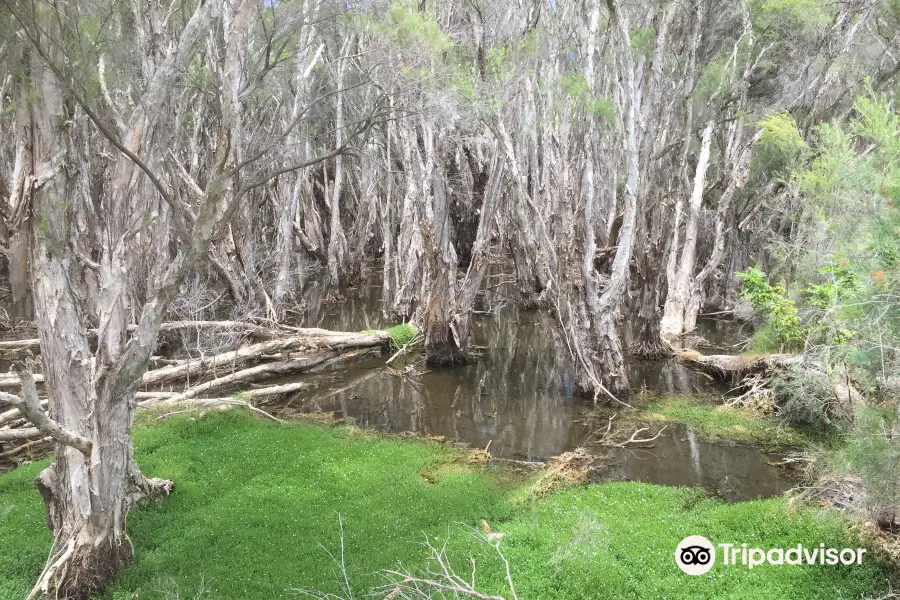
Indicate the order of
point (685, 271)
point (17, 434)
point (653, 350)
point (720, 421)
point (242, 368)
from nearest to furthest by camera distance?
point (17, 434) < point (720, 421) < point (242, 368) < point (653, 350) < point (685, 271)

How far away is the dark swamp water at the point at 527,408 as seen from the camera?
25.1ft

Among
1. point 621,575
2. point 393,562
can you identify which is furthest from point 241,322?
point 621,575

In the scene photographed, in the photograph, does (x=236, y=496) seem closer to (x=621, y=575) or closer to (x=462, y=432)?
(x=462, y=432)

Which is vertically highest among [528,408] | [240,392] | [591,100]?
[591,100]

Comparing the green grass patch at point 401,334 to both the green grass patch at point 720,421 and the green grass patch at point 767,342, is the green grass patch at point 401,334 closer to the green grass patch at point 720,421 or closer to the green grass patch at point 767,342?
the green grass patch at point 720,421

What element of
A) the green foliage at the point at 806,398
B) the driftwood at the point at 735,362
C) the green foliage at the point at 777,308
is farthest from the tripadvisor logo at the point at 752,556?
the green foliage at the point at 777,308

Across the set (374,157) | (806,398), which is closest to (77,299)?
(374,157)

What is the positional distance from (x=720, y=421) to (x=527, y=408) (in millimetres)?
3270

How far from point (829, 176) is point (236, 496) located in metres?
11.9

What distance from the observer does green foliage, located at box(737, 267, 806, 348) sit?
9594 mm

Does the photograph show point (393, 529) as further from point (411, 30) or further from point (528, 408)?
point (411, 30)

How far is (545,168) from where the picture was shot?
1644 centimetres

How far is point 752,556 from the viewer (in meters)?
5.34

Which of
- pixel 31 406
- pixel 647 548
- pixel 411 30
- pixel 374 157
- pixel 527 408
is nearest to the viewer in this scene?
pixel 31 406
